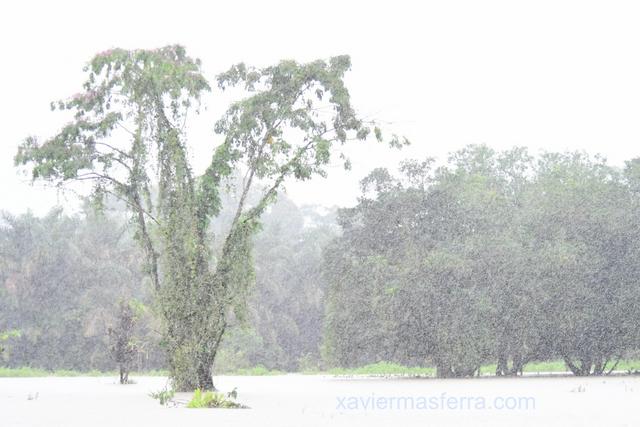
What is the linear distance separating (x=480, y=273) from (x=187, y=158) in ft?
50.5

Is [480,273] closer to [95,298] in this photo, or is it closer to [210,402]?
[210,402]

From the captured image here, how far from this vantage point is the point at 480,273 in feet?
123

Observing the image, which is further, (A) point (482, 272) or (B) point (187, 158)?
(A) point (482, 272)

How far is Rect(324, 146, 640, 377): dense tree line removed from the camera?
3650 cm

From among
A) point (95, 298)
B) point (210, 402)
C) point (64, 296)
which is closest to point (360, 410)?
point (210, 402)

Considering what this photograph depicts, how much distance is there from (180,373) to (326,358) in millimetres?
14631

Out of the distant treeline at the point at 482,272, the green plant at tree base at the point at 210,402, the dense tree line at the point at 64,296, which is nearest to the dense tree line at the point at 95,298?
the dense tree line at the point at 64,296

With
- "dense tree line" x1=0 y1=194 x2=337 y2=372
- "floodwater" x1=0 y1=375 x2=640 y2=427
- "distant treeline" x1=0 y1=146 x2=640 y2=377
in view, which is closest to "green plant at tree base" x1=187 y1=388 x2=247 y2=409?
"floodwater" x1=0 y1=375 x2=640 y2=427

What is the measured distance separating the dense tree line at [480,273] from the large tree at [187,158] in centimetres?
1137

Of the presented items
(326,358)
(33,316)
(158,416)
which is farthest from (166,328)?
(33,316)

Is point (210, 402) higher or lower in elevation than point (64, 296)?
lower

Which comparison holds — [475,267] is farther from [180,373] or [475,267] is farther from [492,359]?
[180,373]

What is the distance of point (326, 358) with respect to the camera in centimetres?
3953

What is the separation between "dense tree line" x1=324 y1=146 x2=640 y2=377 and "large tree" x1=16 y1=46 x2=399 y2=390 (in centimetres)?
1137
